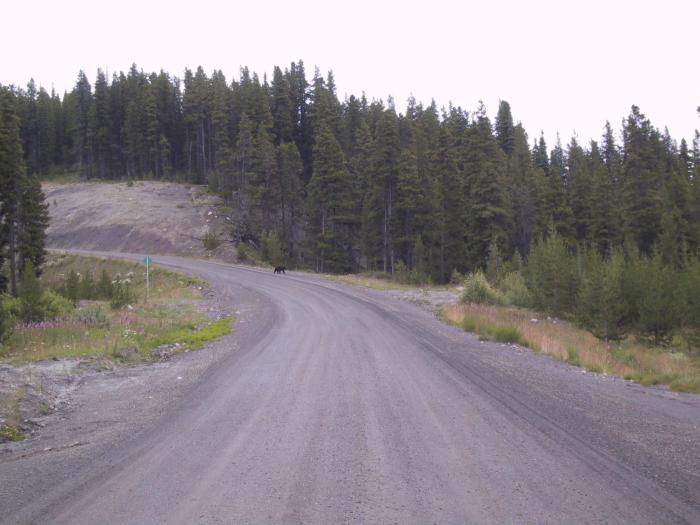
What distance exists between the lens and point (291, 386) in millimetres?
8984

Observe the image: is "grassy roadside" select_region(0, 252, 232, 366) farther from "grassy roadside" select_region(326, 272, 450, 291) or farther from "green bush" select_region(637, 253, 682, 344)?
"green bush" select_region(637, 253, 682, 344)

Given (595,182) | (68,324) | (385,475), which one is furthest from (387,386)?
(595,182)

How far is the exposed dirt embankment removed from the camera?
53062 millimetres

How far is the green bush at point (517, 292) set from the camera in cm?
2520

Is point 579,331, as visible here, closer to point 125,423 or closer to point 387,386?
point 387,386

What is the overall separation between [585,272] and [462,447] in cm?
1908

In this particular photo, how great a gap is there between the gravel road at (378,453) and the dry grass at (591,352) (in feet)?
3.48

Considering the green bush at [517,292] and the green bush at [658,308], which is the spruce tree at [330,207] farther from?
the green bush at [658,308]

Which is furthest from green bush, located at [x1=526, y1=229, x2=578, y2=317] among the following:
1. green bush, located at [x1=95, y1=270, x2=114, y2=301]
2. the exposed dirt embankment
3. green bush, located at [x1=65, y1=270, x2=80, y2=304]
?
the exposed dirt embankment

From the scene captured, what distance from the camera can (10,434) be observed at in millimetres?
6688

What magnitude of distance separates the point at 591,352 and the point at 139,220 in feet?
179

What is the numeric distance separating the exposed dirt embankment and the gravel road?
136ft

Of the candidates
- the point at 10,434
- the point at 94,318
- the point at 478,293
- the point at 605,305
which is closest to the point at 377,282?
the point at 478,293

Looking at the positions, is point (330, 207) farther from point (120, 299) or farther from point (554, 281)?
point (120, 299)
